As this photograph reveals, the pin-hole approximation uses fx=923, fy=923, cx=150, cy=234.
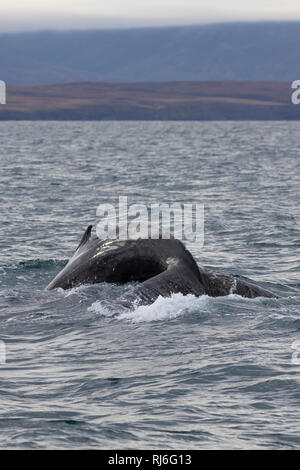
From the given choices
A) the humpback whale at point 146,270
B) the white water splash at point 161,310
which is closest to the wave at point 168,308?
the white water splash at point 161,310

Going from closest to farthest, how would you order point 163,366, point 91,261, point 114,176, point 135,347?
point 163,366
point 135,347
point 91,261
point 114,176

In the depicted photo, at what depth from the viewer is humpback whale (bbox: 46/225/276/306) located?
1383 cm

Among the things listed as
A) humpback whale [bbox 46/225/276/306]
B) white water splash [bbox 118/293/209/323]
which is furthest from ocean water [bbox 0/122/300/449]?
humpback whale [bbox 46/225/276/306]

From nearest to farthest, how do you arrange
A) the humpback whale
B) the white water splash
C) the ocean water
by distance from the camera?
the ocean water < the white water splash < the humpback whale

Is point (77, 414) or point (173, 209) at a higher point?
point (173, 209)

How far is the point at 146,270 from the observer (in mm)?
14758

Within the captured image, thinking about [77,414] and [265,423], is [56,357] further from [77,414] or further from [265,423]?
[265,423]

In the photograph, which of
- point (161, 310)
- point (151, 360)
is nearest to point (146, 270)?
point (161, 310)

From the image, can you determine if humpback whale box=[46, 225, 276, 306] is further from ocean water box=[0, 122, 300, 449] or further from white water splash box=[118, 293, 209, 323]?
ocean water box=[0, 122, 300, 449]

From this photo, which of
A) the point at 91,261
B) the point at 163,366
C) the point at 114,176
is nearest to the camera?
the point at 163,366
